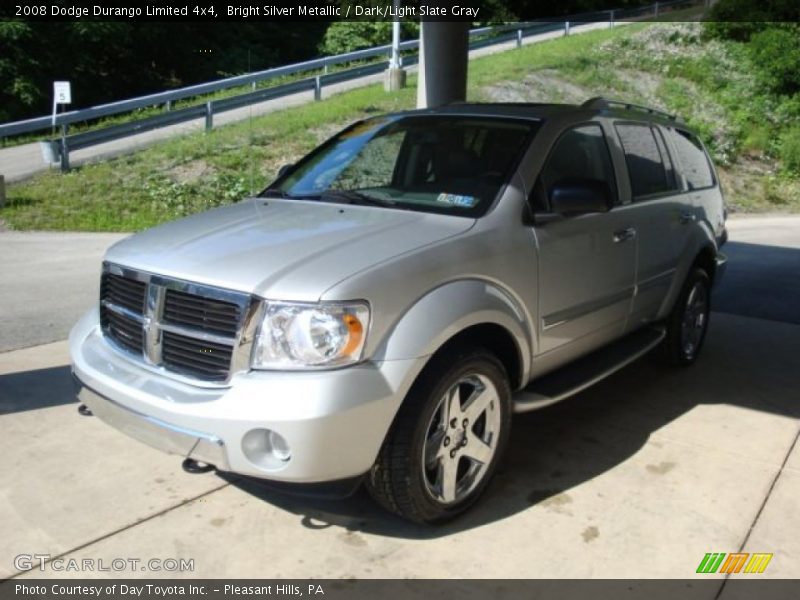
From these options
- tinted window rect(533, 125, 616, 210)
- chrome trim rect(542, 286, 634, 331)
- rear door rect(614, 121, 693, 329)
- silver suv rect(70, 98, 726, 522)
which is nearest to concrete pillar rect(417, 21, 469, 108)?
rear door rect(614, 121, 693, 329)

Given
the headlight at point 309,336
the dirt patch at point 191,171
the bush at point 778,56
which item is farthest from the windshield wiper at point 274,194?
the bush at point 778,56

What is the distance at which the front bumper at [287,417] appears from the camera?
2.85 m

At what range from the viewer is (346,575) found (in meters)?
3.07

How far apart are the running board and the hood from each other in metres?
0.92

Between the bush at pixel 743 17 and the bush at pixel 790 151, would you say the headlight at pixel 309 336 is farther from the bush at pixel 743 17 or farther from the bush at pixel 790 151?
the bush at pixel 743 17

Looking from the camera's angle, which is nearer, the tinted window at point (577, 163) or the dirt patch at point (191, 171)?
the tinted window at point (577, 163)

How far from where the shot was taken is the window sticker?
3.77m

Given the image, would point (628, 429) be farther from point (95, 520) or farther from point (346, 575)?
point (95, 520)

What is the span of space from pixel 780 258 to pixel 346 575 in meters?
9.07

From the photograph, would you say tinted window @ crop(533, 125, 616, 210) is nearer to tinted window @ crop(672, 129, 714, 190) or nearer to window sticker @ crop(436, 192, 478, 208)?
window sticker @ crop(436, 192, 478, 208)

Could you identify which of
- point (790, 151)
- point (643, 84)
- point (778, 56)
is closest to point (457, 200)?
point (790, 151)

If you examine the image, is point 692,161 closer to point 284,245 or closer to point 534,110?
point 534,110

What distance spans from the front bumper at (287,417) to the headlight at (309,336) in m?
0.05
